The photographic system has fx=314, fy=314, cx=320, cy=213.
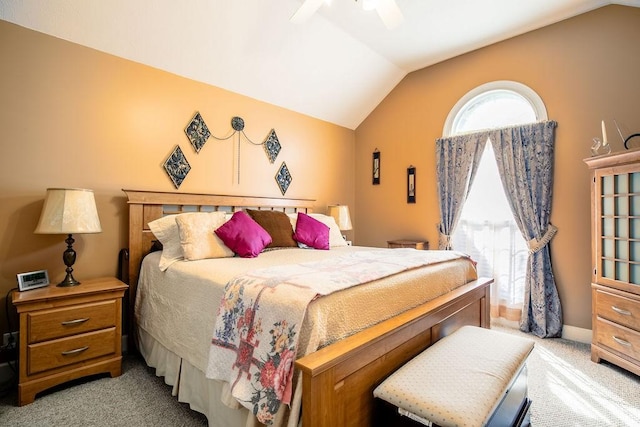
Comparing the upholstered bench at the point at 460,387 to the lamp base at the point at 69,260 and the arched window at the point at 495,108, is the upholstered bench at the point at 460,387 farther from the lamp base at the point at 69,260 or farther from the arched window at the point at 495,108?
the arched window at the point at 495,108

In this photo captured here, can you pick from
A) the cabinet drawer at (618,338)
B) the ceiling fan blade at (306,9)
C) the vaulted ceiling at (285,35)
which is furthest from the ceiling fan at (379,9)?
the cabinet drawer at (618,338)

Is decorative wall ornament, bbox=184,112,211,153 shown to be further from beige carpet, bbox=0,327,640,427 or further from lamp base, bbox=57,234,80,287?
beige carpet, bbox=0,327,640,427

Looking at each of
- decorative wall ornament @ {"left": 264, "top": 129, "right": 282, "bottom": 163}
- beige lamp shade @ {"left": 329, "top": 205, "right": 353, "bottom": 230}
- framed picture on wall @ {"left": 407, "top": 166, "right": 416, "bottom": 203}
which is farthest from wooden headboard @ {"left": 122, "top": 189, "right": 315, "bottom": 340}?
framed picture on wall @ {"left": 407, "top": 166, "right": 416, "bottom": 203}

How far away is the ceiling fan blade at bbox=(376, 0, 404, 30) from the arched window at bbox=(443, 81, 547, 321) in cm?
196

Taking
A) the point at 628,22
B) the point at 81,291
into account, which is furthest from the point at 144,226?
the point at 628,22

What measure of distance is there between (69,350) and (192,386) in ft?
3.08

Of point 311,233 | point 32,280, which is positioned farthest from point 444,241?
point 32,280

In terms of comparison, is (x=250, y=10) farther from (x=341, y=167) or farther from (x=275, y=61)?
(x=341, y=167)

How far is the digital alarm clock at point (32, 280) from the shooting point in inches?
80.7

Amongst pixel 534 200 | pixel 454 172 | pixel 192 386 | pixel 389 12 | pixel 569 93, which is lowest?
pixel 192 386

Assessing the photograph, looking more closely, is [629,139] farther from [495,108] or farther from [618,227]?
[495,108]

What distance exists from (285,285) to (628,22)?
371 centimetres

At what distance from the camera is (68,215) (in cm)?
210

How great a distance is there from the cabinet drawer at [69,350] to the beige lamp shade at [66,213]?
71 cm
